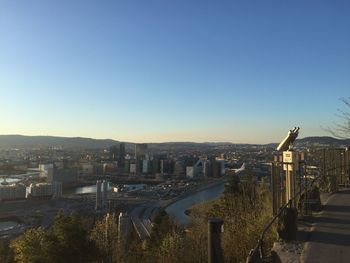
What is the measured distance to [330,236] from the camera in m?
6.46

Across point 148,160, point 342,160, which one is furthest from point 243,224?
point 148,160

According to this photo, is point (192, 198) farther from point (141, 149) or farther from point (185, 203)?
point (141, 149)

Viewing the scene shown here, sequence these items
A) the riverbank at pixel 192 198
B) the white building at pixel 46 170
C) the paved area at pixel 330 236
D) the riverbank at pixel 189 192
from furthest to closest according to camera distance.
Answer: the white building at pixel 46 170, the riverbank at pixel 189 192, the riverbank at pixel 192 198, the paved area at pixel 330 236

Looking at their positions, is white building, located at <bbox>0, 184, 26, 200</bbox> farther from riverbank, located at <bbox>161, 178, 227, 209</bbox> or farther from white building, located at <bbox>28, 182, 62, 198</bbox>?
riverbank, located at <bbox>161, 178, 227, 209</bbox>

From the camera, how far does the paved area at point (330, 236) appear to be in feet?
18.0

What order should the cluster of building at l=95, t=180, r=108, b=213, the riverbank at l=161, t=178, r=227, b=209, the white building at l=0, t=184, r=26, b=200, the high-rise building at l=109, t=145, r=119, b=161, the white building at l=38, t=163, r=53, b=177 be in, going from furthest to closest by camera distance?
the high-rise building at l=109, t=145, r=119, b=161 < the white building at l=38, t=163, r=53, b=177 < the white building at l=0, t=184, r=26, b=200 < the riverbank at l=161, t=178, r=227, b=209 < the cluster of building at l=95, t=180, r=108, b=213

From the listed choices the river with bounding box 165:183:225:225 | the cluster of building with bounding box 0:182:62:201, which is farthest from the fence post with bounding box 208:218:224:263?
the cluster of building with bounding box 0:182:62:201

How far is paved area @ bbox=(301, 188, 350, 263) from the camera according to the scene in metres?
5.47

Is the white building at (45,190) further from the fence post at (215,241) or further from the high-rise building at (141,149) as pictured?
the fence post at (215,241)

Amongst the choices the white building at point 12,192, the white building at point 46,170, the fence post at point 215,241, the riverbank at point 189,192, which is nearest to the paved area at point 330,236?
the fence post at point 215,241

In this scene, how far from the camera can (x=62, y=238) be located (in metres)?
13.1

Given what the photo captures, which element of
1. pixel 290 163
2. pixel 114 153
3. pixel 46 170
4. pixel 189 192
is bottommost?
pixel 189 192

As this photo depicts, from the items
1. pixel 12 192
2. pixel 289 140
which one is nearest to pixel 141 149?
pixel 12 192

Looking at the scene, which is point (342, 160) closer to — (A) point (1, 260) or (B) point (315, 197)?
(B) point (315, 197)
